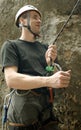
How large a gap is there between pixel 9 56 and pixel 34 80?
0.53 m

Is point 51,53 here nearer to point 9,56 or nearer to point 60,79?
point 9,56

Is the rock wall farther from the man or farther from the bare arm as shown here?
the bare arm

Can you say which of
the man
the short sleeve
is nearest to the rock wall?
the man

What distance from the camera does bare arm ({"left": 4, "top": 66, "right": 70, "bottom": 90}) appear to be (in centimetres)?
277

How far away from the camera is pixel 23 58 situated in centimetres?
341

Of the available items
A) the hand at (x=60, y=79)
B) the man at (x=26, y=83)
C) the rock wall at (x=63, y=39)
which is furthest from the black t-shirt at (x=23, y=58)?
the rock wall at (x=63, y=39)

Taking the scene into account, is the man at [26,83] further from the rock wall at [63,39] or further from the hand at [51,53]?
the rock wall at [63,39]

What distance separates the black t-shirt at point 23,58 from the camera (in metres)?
3.29

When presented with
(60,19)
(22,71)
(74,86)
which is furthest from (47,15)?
(22,71)

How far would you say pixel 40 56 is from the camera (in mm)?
3605

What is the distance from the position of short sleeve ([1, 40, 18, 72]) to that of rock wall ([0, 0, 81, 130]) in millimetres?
1401

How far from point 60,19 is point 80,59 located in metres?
0.98

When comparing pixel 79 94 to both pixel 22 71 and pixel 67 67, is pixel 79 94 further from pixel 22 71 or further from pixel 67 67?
pixel 22 71

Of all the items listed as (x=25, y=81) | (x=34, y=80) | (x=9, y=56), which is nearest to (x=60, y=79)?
(x=34, y=80)
